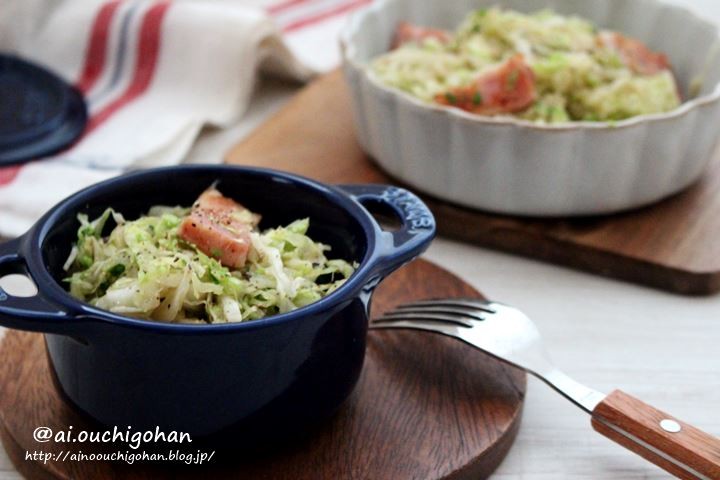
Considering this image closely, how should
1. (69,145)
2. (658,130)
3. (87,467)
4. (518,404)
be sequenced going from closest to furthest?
(87,467) → (518,404) → (658,130) → (69,145)

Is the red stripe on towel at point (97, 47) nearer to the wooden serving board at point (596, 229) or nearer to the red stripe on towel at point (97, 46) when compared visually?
the red stripe on towel at point (97, 46)

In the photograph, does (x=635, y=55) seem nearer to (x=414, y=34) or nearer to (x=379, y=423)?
(x=414, y=34)

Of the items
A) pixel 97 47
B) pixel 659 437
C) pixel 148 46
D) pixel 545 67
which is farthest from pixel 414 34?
pixel 659 437

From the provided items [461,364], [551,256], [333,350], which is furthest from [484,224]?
[333,350]

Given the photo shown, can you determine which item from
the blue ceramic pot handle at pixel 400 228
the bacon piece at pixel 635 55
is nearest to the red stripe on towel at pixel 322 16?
the bacon piece at pixel 635 55

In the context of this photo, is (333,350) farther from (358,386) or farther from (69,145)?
(69,145)
